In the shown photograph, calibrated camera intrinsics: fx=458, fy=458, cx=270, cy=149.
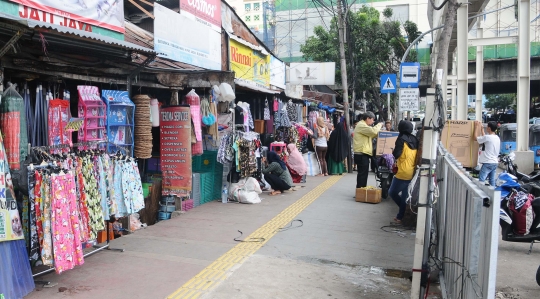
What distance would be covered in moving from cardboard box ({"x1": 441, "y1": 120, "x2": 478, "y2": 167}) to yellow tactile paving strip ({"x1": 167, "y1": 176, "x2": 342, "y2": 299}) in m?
3.19

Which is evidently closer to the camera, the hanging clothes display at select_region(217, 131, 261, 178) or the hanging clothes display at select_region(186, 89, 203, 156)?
the hanging clothes display at select_region(186, 89, 203, 156)

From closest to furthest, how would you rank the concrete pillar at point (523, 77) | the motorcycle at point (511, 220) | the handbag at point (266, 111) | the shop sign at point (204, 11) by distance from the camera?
1. the motorcycle at point (511, 220)
2. the shop sign at point (204, 11)
3. the handbag at point (266, 111)
4. the concrete pillar at point (523, 77)

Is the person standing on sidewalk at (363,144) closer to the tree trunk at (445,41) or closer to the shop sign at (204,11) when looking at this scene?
the tree trunk at (445,41)

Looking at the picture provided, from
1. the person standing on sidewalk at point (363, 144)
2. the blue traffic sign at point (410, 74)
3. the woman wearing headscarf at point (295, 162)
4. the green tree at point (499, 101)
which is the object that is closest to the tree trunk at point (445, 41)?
the blue traffic sign at point (410, 74)

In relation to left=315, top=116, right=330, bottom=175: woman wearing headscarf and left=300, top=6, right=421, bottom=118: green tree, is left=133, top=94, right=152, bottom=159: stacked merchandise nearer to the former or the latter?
left=315, top=116, right=330, bottom=175: woman wearing headscarf

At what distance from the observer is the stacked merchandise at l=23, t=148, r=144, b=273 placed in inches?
184

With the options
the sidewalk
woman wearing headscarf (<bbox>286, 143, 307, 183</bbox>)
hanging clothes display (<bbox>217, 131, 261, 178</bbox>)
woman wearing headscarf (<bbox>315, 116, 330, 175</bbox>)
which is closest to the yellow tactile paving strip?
the sidewalk

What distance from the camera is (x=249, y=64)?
13156 millimetres

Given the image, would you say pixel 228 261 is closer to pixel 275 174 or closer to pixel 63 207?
pixel 63 207

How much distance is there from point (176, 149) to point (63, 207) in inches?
149

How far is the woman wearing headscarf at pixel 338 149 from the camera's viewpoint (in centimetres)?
1505

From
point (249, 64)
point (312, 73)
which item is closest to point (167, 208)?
point (249, 64)

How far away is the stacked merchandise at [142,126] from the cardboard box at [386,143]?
20.3ft

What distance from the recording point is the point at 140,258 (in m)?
5.90
